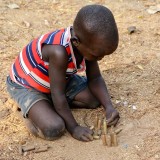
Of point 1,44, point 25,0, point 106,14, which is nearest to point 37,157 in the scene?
point 106,14

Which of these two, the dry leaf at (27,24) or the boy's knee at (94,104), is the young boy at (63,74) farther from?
the dry leaf at (27,24)

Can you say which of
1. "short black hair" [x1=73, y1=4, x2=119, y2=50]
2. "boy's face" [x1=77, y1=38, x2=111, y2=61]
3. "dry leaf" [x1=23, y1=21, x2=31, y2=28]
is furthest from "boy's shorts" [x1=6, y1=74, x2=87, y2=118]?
"dry leaf" [x1=23, y1=21, x2=31, y2=28]

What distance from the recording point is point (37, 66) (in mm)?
3002

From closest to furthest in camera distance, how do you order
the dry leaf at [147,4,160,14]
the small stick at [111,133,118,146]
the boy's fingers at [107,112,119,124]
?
the small stick at [111,133,118,146] → the boy's fingers at [107,112,119,124] → the dry leaf at [147,4,160,14]

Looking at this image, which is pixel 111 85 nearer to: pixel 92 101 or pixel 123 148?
pixel 92 101

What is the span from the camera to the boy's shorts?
9.86 feet

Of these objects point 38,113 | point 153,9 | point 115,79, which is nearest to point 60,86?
point 38,113

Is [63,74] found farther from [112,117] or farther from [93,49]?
[112,117]

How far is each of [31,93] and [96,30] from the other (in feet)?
2.48

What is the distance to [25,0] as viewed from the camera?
16.9 ft

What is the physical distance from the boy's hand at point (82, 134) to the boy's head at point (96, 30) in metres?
0.55

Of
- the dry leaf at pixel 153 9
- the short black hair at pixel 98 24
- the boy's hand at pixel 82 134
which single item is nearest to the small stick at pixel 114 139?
the boy's hand at pixel 82 134

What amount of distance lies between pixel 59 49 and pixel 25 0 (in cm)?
253

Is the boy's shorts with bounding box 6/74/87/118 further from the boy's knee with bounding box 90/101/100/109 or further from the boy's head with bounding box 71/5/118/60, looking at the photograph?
the boy's head with bounding box 71/5/118/60
